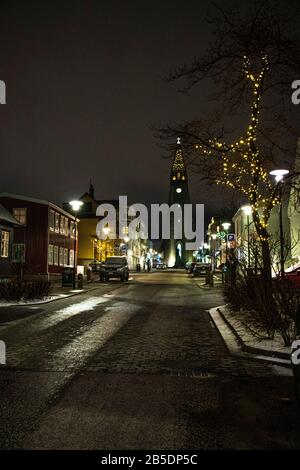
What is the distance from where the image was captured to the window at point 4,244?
29734 millimetres

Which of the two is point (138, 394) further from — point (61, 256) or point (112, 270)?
point (61, 256)

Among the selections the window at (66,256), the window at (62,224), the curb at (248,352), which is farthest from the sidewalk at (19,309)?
the window at (66,256)

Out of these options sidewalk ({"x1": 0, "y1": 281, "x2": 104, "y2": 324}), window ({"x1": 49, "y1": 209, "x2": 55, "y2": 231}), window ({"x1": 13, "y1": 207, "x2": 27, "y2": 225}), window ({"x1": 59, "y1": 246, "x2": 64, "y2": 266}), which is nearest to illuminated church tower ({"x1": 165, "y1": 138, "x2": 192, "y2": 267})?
window ({"x1": 59, "y1": 246, "x2": 64, "y2": 266})

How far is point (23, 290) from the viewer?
800 inches

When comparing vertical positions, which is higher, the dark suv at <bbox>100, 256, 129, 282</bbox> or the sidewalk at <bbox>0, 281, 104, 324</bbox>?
the dark suv at <bbox>100, 256, 129, 282</bbox>

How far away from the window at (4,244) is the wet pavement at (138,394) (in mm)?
19072

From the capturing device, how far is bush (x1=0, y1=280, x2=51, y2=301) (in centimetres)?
2009

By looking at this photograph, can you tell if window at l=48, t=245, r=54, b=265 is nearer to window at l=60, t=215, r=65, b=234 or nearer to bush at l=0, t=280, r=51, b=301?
window at l=60, t=215, r=65, b=234

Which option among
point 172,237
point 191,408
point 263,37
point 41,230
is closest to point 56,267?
point 41,230

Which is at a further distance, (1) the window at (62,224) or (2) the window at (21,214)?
(1) the window at (62,224)

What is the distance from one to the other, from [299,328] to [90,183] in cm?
8740

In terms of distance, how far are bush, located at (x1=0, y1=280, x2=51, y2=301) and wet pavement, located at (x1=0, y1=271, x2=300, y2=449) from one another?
8649mm

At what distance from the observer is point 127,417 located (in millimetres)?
5148

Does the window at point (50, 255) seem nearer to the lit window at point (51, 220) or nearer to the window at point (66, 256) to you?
the lit window at point (51, 220)
